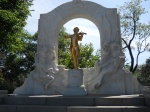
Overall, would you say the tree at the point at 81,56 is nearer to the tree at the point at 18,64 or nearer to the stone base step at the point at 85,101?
the tree at the point at 18,64

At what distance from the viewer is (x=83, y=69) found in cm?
1385

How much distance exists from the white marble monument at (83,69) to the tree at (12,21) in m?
2.87

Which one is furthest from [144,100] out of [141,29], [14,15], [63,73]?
[141,29]

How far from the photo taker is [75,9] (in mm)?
14414

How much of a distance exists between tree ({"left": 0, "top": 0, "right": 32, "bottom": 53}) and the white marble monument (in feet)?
9.41

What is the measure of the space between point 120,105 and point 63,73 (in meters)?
4.90

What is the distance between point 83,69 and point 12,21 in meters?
6.10

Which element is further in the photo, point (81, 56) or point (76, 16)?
point (81, 56)

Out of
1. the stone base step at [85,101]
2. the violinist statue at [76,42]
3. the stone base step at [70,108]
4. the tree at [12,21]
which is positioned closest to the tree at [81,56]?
the tree at [12,21]

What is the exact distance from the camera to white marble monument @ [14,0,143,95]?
12984 mm

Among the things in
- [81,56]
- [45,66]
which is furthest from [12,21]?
[81,56]

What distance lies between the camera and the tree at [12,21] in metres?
16.0

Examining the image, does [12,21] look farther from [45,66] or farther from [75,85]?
[75,85]

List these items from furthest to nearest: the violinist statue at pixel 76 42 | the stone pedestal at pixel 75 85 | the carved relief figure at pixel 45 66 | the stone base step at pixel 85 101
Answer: the carved relief figure at pixel 45 66 < the violinist statue at pixel 76 42 < the stone pedestal at pixel 75 85 < the stone base step at pixel 85 101
